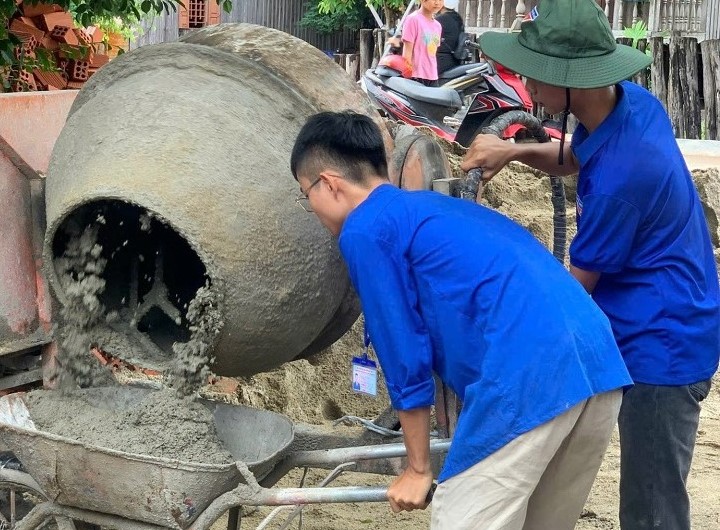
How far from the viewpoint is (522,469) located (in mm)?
2078

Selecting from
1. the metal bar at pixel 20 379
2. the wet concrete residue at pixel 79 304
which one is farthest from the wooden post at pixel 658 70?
the wet concrete residue at pixel 79 304

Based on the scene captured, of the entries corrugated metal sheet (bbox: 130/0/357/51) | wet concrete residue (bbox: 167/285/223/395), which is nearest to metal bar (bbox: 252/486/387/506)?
wet concrete residue (bbox: 167/285/223/395)

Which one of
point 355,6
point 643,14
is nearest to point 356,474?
point 643,14

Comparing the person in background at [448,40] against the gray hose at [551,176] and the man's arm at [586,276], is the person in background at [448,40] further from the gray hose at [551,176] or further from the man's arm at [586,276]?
the man's arm at [586,276]

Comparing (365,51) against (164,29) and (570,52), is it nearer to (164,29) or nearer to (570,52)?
(164,29)

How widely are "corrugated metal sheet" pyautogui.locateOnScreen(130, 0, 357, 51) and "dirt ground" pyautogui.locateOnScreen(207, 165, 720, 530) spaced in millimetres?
12264

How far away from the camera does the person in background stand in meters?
9.09

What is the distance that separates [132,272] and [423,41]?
6080mm

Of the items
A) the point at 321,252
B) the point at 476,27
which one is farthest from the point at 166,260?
the point at 476,27

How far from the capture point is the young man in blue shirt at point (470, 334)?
80.0 inches

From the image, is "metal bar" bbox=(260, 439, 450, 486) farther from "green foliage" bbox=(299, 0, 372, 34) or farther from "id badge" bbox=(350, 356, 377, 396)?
"green foliage" bbox=(299, 0, 372, 34)

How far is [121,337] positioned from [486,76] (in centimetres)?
555

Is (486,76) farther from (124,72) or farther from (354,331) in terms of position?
(124,72)

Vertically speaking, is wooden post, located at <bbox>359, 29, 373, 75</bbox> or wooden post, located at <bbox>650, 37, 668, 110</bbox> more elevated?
wooden post, located at <bbox>650, 37, 668, 110</bbox>
